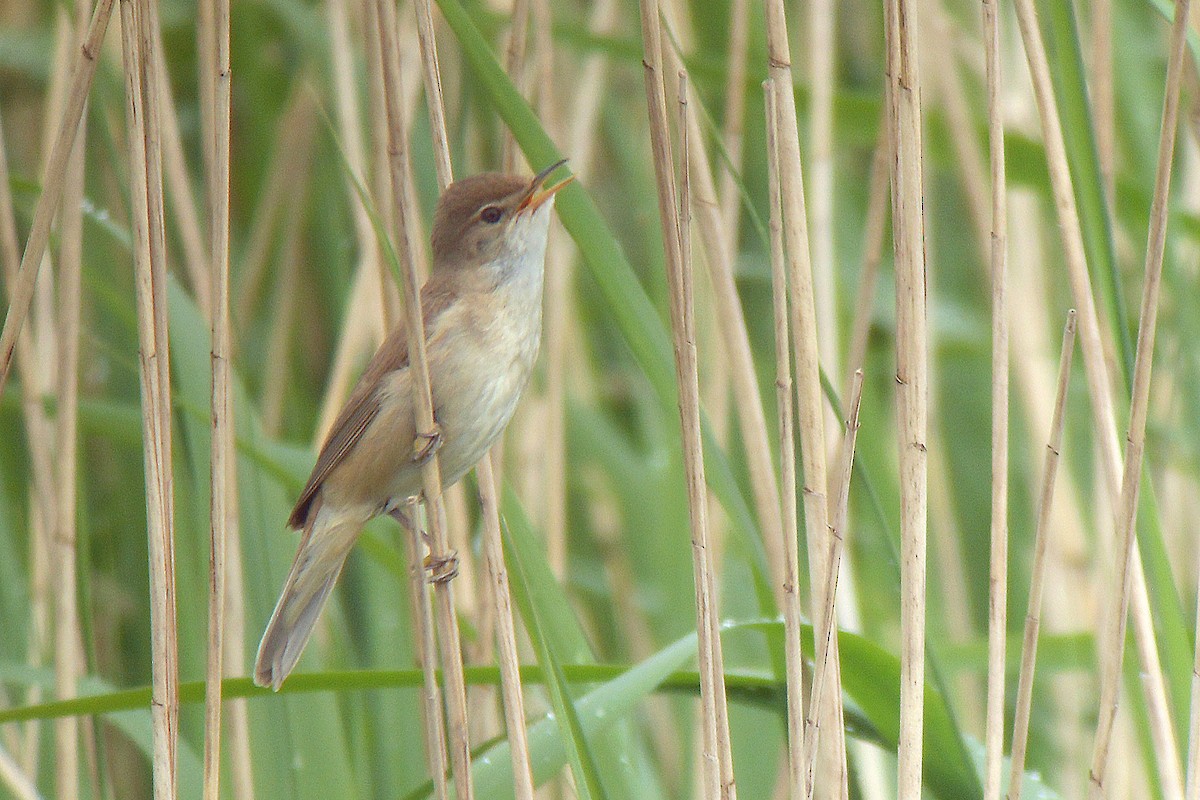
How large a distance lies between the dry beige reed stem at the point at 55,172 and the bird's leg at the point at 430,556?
22.5 inches

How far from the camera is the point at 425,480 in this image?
1.56m

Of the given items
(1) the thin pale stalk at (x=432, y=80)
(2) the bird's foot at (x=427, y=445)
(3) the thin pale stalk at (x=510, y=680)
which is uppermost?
(1) the thin pale stalk at (x=432, y=80)

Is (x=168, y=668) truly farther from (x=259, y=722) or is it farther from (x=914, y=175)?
(x=914, y=175)

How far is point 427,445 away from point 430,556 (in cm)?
33

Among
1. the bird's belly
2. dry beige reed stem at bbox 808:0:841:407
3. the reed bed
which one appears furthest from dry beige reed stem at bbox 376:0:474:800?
dry beige reed stem at bbox 808:0:841:407

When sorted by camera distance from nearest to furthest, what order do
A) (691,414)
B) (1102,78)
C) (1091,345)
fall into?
(691,414), (1091,345), (1102,78)

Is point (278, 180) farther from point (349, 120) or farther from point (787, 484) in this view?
point (787, 484)

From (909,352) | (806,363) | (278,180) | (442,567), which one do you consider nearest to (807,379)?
(806,363)

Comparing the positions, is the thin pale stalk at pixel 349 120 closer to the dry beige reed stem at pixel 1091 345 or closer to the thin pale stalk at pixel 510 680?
the thin pale stalk at pixel 510 680

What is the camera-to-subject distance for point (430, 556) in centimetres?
183

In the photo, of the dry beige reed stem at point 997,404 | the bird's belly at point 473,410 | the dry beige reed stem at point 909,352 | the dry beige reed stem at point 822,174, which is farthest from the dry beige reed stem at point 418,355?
the dry beige reed stem at point 822,174

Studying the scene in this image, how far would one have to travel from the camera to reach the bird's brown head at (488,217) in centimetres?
200

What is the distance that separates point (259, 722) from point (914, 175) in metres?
1.27

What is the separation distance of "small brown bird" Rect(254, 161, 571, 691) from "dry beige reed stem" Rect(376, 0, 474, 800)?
1.06ft
